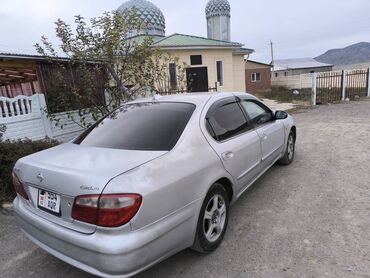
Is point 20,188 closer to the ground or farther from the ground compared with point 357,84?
farther from the ground

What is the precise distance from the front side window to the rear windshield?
1142 millimetres

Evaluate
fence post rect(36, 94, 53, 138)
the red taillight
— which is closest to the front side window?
the red taillight

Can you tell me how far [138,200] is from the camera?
6.41 feet

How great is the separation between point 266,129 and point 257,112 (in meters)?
0.29

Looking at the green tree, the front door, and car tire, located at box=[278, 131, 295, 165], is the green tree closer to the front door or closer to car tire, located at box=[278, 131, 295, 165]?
car tire, located at box=[278, 131, 295, 165]

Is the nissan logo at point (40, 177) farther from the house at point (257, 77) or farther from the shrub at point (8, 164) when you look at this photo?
the house at point (257, 77)

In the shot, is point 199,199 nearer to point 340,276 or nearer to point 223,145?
point 223,145

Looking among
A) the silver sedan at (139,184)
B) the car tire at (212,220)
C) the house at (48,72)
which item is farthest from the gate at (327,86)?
the car tire at (212,220)

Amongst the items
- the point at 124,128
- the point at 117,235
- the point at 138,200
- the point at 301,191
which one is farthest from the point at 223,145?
the point at 301,191

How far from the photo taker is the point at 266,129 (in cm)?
399

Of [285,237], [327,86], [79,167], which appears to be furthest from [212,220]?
[327,86]

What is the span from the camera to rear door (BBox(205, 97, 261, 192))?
9.64 feet

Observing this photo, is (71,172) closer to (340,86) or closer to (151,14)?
(340,86)

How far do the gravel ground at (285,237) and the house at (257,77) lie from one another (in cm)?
2318
